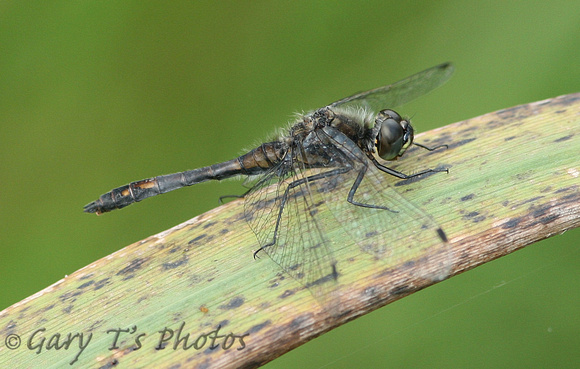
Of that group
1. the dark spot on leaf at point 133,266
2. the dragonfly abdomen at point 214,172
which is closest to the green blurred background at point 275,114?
the dragonfly abdomen at point 214,172

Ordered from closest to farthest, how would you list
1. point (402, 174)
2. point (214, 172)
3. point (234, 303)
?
point (234, 303) → point (402, 174) → point (214, 172)

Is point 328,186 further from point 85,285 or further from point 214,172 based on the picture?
point 85,285

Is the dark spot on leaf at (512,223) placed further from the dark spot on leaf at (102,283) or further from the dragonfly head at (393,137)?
the dark spot on leaf at (102,283)

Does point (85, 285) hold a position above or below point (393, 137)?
below

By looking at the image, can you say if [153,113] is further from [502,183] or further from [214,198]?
[502,183]

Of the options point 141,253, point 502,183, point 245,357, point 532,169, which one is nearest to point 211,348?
point 245,357

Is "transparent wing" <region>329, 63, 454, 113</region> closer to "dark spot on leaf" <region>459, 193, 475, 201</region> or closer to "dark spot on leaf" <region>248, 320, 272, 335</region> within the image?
"dark spot on leaf" <region>459, 193, 475, 201</region>

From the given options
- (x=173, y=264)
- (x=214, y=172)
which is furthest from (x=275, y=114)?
(x=173, y=264)
